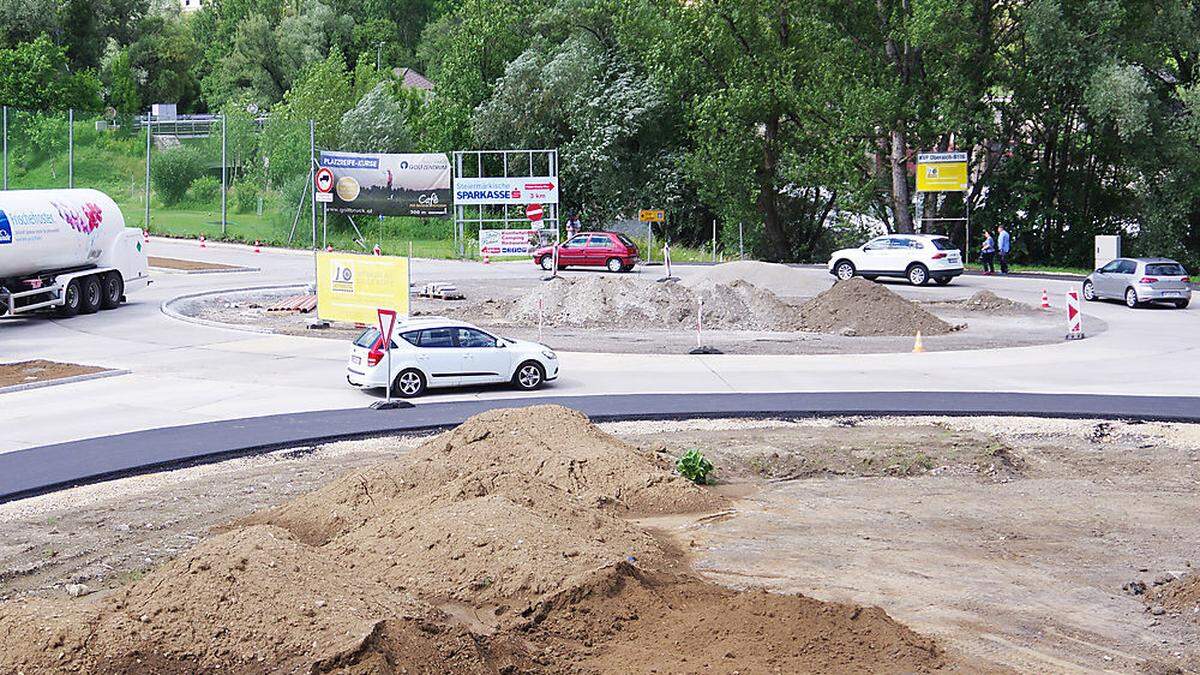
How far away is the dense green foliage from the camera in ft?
170

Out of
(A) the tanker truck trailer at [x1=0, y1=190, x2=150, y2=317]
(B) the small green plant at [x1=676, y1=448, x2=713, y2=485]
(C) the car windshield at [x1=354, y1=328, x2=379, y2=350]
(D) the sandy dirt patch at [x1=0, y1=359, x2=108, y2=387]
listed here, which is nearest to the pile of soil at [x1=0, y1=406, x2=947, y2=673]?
(B) the small green plant at [x1=676, y1=448, x2=713, y2=485]

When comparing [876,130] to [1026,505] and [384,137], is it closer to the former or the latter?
[384,137]

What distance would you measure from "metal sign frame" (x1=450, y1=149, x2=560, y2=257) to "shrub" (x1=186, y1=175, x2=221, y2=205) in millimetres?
13002

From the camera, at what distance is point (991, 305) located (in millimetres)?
39188

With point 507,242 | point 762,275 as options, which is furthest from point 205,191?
point 762,275

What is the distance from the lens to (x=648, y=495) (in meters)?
15.9

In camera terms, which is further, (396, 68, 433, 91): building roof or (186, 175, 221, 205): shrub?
(396, 68, 433, 91): building roof

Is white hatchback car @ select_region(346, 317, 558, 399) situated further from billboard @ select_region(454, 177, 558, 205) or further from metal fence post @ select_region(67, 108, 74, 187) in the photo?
metal fence post @ select_region(67, 108, 74, 187)

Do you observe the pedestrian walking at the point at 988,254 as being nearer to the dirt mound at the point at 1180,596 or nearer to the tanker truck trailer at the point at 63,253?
the tanker truck trailer at the point at 63,253

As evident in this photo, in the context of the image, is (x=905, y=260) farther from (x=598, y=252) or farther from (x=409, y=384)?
(x=409, y=384)

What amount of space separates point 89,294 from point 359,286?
10585mm

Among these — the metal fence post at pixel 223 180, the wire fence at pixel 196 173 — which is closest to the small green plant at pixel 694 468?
the wire fence at pixel 196 173

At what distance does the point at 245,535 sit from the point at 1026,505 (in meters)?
9.70

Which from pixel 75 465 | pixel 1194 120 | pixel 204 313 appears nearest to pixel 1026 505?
pixel 75 465
